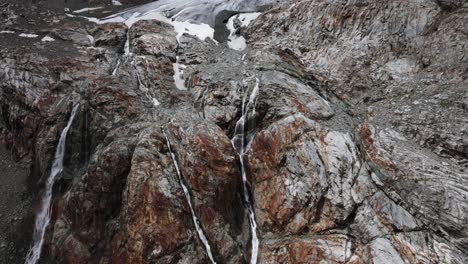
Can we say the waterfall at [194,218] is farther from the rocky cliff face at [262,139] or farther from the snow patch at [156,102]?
the snow patch at [156,102]

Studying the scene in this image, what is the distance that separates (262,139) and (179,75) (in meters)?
6.66

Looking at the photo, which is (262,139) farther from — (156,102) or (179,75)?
(179,75)

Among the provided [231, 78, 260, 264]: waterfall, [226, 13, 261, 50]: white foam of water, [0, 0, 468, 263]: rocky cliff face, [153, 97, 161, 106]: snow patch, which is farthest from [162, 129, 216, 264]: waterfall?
[226, 13, 261, 50]: white foam of water

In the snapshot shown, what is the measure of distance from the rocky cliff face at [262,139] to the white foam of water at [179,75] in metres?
0.09

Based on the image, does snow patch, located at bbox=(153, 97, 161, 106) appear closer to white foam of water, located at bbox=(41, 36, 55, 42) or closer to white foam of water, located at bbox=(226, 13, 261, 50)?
white foam of water, located at bbox=(226, 13, 261, 50)

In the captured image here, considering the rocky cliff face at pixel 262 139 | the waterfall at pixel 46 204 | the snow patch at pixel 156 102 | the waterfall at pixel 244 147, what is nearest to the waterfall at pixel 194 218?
the rocky cliff face at pixel 262 139

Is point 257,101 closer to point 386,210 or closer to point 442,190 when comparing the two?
point 386,210

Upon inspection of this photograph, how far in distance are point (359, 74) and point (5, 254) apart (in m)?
16.6

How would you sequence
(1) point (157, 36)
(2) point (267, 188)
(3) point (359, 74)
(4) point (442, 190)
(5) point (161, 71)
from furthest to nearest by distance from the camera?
1. (1) point (157, 36)
2. (5) point (161, 71)
3. (3) point (359, 74)
4. (2) point (267, 188)
5. (4) point (442, 190)

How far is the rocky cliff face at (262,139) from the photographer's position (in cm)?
1003

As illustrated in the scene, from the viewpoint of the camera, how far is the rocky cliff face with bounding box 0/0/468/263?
10031 mm

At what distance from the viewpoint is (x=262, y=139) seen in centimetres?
1221

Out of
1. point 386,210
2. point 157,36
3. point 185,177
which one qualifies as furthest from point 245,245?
point 157,36

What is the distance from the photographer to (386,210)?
9.80m
